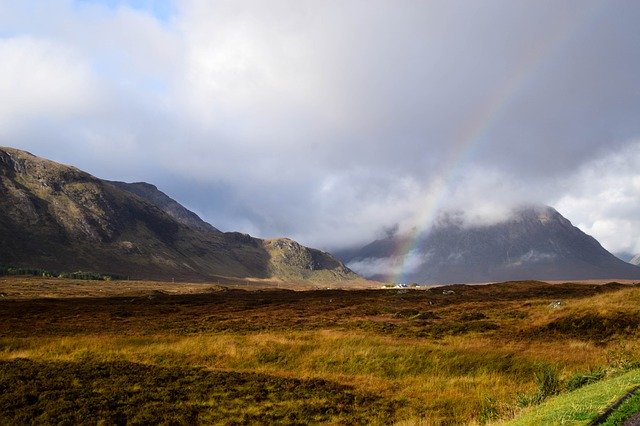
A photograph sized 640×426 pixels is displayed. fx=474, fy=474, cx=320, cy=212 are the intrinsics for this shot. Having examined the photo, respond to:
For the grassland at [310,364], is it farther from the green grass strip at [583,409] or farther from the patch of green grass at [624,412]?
the patch of green grass at [624,412]

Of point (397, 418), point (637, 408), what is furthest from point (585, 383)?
point (637, 408)

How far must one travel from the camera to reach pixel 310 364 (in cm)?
2962

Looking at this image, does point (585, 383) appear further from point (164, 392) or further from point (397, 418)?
point (164, 392)

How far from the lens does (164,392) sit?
71.5ft

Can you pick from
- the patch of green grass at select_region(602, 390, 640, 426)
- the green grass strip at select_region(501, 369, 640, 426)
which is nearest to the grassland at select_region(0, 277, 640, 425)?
the green grass strip at select_region(501, 369, 640, 426)

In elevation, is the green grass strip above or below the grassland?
above

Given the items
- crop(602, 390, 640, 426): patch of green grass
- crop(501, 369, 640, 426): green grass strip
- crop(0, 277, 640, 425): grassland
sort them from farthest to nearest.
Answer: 1. crop(0, 277, 640, 425): grassland
2. crop(501, 369, 640, 426): green grass strip
3. crop(602, 390, 640, 426): patch of green grass

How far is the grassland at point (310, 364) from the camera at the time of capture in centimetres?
1945

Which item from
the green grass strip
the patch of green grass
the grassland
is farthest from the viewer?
the grassland

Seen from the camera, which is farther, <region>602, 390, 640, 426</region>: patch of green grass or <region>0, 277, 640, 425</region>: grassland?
<region>0, 277, 640, 425</region>: grassland

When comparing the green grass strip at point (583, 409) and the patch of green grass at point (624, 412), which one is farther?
the green grass strip at point (583, 409)

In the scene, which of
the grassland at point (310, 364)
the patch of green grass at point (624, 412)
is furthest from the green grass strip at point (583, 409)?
the patch of green grass at point (624, 412)

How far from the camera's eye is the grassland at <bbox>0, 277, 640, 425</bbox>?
19453mm

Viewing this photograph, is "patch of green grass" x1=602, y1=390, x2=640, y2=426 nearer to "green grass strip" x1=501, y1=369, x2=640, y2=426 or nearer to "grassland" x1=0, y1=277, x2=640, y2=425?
"green grass strip" x1=501, y1=369, x2=640, y2=426
